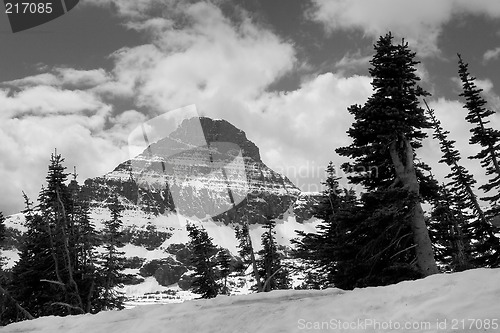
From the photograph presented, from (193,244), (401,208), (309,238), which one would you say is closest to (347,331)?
(401,208)

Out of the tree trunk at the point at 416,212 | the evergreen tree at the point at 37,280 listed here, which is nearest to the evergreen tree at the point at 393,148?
the tree trunk at the point at 416,212

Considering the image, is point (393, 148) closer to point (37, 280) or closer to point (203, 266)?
point (37, 280)

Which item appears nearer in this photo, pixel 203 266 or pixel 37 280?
pixel 37 280

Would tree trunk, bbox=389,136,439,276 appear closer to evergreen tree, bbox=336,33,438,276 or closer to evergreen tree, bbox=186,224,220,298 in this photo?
evergreen tree, bbox=336,33,438,276

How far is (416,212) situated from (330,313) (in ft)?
30.8

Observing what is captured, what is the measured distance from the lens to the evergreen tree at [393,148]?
14.1 m

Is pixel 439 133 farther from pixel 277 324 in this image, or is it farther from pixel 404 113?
pixel 277 324

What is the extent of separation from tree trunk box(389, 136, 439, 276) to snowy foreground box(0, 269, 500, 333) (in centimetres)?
767

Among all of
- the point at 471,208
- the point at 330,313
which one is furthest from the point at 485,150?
the point at 330,313

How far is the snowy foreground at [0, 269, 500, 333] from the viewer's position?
17.3 ft

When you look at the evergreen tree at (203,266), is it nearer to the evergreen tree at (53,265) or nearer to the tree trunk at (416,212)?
the evergreen tree at (53,265)

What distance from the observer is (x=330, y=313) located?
6.29 m

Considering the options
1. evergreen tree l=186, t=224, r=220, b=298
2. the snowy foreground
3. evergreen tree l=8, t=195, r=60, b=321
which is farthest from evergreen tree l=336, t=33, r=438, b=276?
evergreen tree l=186, t=224, r=220, b=298

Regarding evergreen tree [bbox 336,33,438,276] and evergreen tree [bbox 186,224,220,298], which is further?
evergreen tree [bbox 186,224,220,298]
